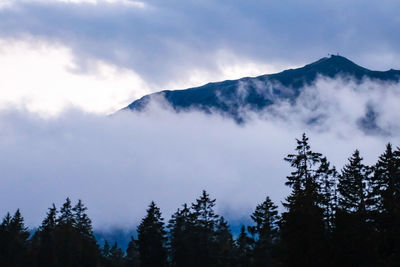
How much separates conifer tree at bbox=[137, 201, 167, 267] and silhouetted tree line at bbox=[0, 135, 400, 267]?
15 centimetres

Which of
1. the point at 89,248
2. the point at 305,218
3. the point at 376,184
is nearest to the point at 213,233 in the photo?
the point at 89,248

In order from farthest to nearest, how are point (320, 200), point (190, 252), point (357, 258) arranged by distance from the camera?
1. point (190, 252)
2. point (320, 200)
3. point (357, 258)

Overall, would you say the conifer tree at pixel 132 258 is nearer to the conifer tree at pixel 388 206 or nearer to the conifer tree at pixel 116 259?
the conifer tree at pixel 116 259

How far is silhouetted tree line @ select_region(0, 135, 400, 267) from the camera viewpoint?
35156 millimetres

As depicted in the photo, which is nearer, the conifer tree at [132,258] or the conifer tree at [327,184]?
the conifer tree at [327,184]

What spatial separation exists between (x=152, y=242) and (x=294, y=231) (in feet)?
137

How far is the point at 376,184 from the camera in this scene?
4966 cm

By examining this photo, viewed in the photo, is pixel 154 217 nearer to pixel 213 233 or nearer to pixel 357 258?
pixel 213 233

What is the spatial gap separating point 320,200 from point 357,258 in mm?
8465

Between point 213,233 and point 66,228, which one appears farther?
point 66,228

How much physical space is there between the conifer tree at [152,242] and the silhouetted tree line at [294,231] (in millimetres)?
154

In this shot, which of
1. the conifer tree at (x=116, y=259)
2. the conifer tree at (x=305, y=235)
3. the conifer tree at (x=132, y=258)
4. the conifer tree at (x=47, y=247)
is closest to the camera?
the conifer tree at (x=305, y=235)

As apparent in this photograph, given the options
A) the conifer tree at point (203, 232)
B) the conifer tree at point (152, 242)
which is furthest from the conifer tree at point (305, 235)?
the conifer tree at point (152, 242)

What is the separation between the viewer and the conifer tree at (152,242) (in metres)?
73.6
